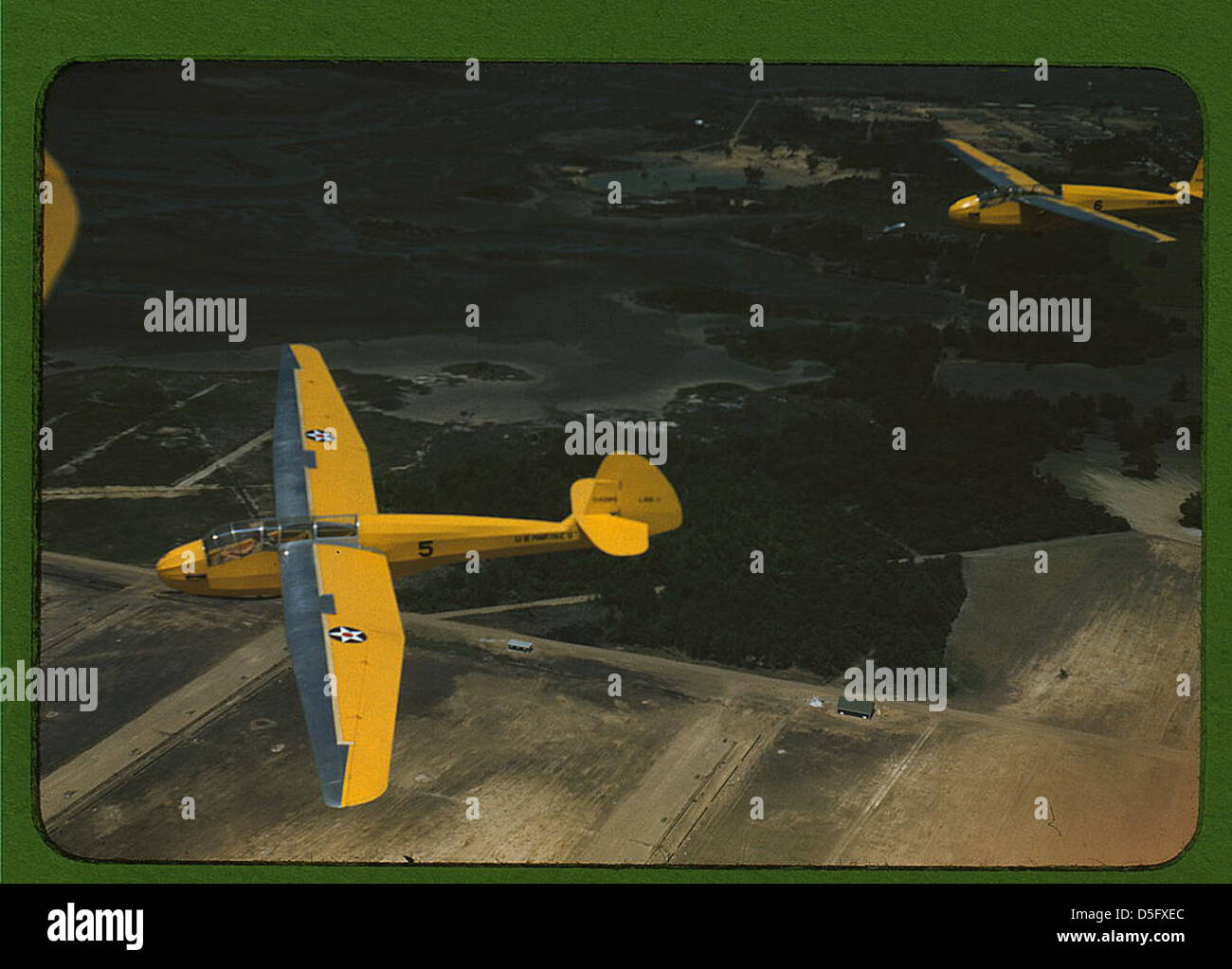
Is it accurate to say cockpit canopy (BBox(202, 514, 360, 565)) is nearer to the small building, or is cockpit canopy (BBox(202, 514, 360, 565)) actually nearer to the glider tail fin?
the glider tail fin

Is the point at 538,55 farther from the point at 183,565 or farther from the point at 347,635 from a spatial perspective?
the point at 183,565

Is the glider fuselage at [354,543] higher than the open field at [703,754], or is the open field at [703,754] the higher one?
the glider fuselage at [354,543]

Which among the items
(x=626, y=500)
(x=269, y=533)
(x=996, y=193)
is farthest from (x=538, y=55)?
(x=996, y=193)

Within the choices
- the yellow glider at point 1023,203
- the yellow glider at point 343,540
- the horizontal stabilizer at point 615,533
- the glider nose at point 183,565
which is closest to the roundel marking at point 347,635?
the yellow glider at point 343,540

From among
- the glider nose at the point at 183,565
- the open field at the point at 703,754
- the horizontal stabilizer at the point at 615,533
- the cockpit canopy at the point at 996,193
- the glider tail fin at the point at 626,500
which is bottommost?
the open field at the point at 703,754

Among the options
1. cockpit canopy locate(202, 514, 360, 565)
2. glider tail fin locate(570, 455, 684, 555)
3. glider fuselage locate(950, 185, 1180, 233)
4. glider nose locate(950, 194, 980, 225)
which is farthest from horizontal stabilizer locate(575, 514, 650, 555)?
glider fuselage locate(950, 185, 1180, 233)

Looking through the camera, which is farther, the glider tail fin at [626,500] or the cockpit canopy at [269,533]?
the glider tail fin at [626,500]

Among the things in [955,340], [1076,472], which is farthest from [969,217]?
[1076,472]

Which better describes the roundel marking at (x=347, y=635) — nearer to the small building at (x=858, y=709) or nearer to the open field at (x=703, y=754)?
the open field at (x=703, y=754)
